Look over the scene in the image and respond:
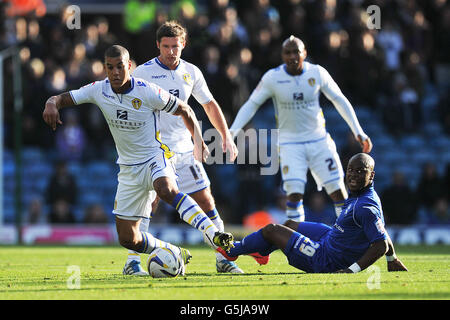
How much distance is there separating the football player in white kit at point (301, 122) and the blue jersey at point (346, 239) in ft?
9.70

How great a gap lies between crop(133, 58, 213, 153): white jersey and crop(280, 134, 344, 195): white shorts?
86.8 inches

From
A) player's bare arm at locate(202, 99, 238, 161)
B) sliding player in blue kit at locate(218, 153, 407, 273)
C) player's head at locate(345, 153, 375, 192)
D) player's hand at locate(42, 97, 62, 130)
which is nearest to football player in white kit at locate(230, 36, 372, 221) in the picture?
player's bare arm at locate(202, 99, 238, 161)

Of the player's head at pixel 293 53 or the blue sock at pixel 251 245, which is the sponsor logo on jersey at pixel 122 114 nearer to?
the blue sock at pixel 251 245

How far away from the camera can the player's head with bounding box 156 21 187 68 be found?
→ 381 inches

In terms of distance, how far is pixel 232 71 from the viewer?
19375 mm

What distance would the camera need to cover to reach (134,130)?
8883 mm

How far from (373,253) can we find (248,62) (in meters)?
12.2

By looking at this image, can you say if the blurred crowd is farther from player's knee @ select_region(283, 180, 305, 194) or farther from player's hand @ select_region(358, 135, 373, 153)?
player's hand @ select_region(358, 135, 373, 153)

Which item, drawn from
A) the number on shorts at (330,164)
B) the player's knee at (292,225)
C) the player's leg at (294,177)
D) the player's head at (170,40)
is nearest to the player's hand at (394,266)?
the player's knee at (292,225)

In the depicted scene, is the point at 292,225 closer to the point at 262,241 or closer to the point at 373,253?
the point at 262,241

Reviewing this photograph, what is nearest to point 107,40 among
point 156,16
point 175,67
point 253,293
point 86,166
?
point 156,16

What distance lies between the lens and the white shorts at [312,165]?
11891 millimetres
